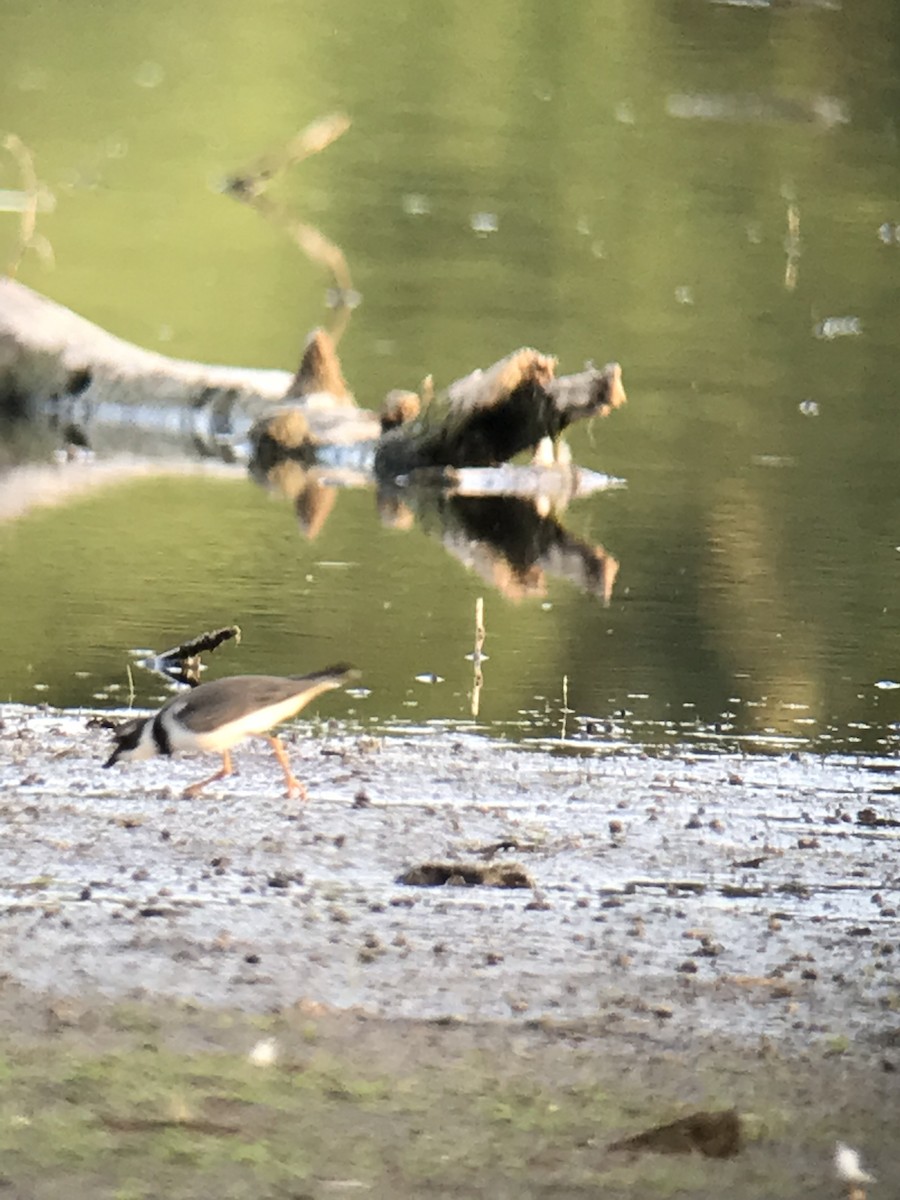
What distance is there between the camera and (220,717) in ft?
25.6

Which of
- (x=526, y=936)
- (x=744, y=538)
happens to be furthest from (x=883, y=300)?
(x=526, y=936)

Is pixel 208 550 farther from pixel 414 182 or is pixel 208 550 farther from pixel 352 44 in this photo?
pixel 352 44

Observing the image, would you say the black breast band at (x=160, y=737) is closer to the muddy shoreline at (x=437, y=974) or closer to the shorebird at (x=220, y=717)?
the shorebird at (x=220, y=717)

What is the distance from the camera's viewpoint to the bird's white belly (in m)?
7.80

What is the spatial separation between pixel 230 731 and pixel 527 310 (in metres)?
16.4

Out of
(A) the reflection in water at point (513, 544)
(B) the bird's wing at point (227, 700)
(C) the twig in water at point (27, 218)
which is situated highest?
(C) the twig in water at point (27, 218)

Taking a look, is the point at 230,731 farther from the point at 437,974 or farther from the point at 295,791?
the point at 437,974

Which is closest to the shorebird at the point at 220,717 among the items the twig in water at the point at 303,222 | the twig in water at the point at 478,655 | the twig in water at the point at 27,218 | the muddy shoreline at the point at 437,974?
the muddy shoreline at the point at 437,974

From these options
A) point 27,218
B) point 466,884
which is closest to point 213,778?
Answer: point 466,884

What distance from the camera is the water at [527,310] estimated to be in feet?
36.0

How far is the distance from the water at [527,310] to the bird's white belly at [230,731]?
1542mm

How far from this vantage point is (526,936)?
654 centimetres

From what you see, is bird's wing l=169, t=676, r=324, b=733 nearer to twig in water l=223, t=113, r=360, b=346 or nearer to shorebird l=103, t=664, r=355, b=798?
shorebird l=103, t=664, r=355, b=798

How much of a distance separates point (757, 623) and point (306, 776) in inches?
167
